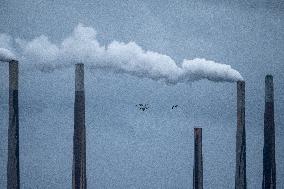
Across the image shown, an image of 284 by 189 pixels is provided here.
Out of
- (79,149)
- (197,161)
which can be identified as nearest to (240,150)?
(197,161)

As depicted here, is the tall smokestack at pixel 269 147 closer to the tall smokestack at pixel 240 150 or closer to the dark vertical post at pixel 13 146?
the tall smokestack at pixel 240 150

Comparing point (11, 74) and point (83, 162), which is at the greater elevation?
point (11, 74)

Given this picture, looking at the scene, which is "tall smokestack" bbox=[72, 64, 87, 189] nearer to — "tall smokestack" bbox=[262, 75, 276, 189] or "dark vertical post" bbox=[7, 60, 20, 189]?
"dark vertical post" bbox=[7, 60, 20, 189]

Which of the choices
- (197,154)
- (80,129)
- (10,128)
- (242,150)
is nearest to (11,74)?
(10,128)

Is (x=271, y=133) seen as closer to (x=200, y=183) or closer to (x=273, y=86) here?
(x=273, y=86)

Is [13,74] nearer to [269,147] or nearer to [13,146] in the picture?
[13,146]

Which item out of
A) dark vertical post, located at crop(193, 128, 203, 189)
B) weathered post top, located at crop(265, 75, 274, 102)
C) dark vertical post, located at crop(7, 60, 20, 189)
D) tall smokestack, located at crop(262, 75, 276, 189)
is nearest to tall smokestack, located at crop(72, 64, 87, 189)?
dark vertical post, located at crop(7, 60, 20, 189)

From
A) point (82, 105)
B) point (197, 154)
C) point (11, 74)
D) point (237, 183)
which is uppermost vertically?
point (11, 74)
